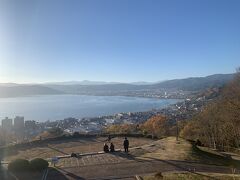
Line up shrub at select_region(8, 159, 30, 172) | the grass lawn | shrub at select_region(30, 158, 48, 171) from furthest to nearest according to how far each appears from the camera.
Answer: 1. the grass lawn
2. shrub at select_region(30, 158, 48, 171)
3. shrub at select_region(8, 159, 30, 172)

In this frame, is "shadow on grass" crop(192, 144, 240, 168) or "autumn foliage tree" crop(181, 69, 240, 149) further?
"autumn foliage tree" crop(181, 69, 240, 149)

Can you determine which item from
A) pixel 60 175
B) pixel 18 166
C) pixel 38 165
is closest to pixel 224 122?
pixel 38 165

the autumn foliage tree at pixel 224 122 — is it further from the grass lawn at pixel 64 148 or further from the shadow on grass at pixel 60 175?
the shadow on grass at pixel 60 175

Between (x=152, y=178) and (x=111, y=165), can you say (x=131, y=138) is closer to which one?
(x=111, y=165)

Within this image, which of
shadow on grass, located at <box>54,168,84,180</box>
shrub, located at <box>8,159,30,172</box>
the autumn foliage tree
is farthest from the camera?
the autumn foliage tree

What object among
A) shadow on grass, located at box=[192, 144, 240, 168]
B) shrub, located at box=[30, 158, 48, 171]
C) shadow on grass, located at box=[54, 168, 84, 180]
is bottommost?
shadow on grass, located at box=[192, 144, 240, 168]

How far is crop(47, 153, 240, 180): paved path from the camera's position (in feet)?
51.5

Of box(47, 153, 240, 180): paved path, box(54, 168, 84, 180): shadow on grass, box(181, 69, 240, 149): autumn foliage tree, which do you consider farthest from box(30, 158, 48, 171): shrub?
box(181, 69, 240, 149): autumn foliage tree

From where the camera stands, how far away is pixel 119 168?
16969 millimetres

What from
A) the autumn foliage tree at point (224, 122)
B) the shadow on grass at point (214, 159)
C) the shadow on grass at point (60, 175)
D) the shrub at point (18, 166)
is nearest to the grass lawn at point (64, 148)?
the shadow on grass at point (214, 159)

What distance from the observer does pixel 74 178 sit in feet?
49.9

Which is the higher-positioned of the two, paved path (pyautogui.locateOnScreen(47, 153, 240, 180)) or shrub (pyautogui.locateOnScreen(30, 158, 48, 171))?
shrub (pyautogui.locateOnScreen(30, 158, 48, 171))

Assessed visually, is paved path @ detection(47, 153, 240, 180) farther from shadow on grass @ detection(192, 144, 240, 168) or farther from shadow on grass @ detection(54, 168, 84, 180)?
shadow on grass @ detection(192, 144, 240, 168)

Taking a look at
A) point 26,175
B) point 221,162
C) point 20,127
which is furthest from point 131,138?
point 20,127
